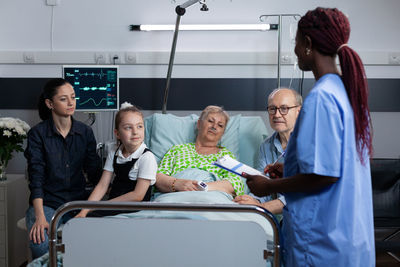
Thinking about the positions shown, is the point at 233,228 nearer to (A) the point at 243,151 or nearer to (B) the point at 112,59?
(A) the point at 243,151

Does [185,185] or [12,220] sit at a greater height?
[185,185]

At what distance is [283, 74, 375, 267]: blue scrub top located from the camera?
1368 millimetres

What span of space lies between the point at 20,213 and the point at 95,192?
4.15 ft

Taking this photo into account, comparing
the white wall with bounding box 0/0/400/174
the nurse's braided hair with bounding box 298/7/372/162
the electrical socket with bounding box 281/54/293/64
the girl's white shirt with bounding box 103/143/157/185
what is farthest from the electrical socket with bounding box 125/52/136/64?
the nurse's braided hair with bounding box 298/7/372/162

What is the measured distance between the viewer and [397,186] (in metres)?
3.43

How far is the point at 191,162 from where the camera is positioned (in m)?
2.82

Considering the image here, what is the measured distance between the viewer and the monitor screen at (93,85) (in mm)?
3402

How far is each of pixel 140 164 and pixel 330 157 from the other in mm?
1325

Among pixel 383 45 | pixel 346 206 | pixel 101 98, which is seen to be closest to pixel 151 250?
pixel 346 206

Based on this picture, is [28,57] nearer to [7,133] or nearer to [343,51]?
[7,133]

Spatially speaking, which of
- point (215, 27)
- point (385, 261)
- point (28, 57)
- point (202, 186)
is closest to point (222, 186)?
point (202, 186)

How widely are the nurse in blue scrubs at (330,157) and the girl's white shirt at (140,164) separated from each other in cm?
108

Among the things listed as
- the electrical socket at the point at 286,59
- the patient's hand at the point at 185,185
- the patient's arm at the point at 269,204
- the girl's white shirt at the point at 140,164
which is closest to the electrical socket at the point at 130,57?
the electrical socket at the point at 286,59

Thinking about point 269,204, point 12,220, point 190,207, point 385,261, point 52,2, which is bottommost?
point 385,261
